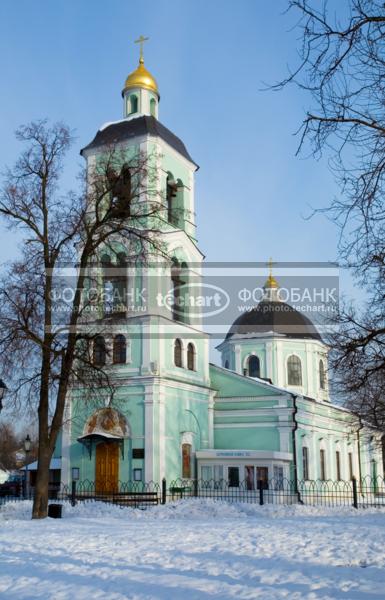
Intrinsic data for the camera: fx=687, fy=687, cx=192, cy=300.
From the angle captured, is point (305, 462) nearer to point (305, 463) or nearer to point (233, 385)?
point (305, 463)

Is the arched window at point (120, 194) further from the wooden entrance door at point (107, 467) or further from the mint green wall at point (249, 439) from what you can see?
the mint green wall at point (249, 439)

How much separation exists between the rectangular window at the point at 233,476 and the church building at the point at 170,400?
5 centimetres

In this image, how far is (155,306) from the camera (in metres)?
27.4

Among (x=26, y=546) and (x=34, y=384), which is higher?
(x=34, y=384)

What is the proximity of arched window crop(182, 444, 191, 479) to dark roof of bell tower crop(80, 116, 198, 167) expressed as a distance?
41.5ft

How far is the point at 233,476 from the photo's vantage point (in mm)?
28062

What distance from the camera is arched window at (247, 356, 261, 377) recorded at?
39656 mm

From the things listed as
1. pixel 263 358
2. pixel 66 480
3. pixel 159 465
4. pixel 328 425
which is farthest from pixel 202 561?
pixel 263 358

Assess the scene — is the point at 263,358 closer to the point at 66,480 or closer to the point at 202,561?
the point at 66,480

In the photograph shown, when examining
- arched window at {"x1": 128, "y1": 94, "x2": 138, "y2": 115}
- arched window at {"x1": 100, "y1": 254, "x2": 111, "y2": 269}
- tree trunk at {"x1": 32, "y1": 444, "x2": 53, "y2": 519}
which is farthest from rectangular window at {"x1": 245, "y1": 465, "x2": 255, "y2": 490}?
arched window at {"x1": 128, "y1": 94, "x2": 138, "y2": 115}

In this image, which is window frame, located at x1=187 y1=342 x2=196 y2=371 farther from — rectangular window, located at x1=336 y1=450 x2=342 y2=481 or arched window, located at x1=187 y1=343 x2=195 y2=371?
rectangular window, located at x1=336 y1=450 x2=342 y2=481

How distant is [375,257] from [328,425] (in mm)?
27976

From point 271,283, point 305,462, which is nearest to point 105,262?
point 305,462

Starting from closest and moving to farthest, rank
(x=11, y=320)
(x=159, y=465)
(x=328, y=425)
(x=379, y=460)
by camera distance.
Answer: (x=11, y=320)
(x=159, y=465)
(x=328, y=425)
(x=379, y=460)
